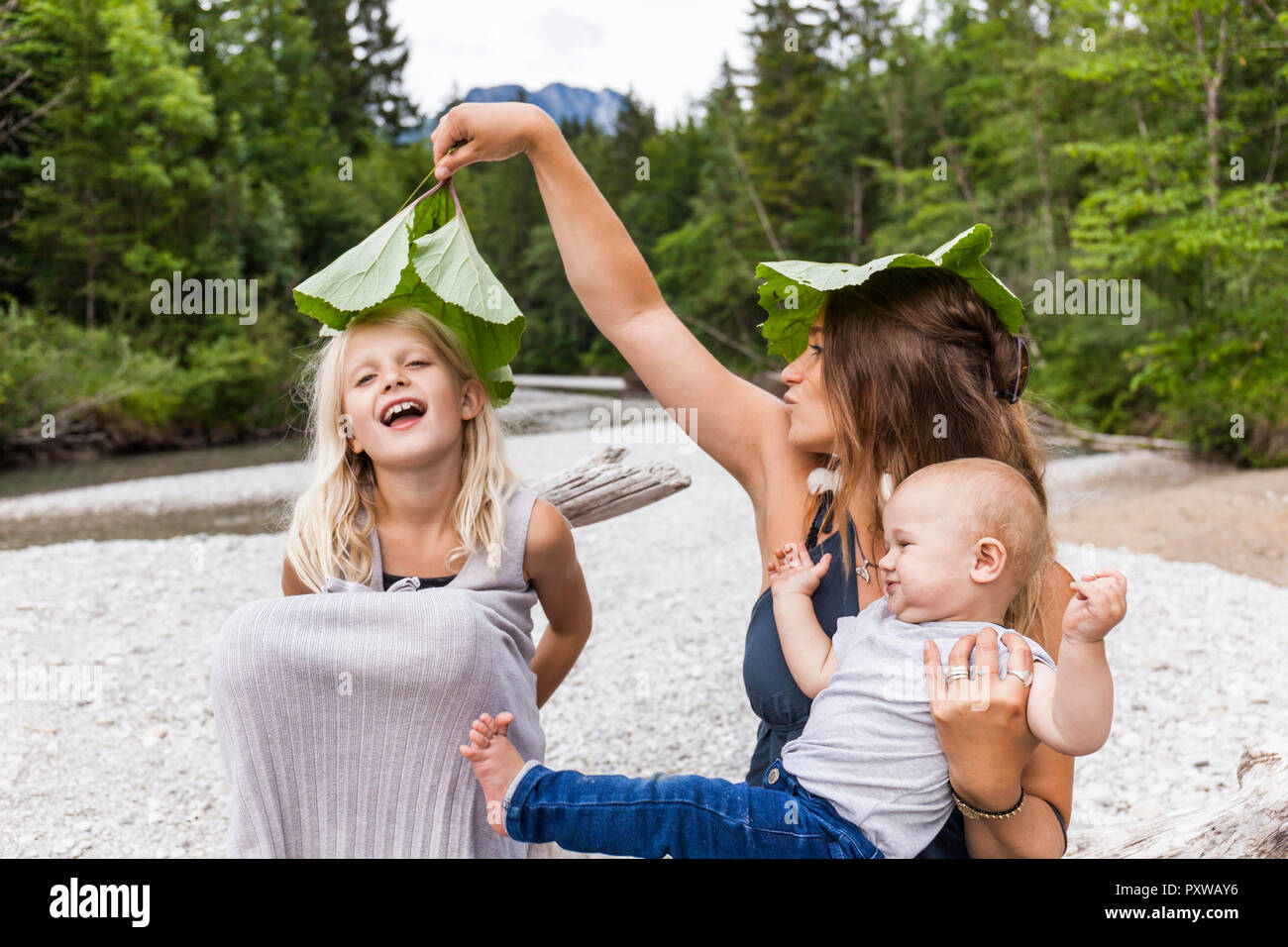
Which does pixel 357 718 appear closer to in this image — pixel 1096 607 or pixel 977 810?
pixel 977 810

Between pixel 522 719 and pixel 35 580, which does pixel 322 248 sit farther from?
pixel 522 719

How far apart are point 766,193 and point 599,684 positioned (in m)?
26.3

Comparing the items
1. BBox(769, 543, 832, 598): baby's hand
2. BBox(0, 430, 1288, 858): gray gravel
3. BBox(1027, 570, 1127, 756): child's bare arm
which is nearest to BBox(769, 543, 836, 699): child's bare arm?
BBox(769, 543, 832, 598): baby's hand

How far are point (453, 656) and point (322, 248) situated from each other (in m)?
31.1

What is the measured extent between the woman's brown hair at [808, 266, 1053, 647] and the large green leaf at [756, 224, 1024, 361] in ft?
0.14

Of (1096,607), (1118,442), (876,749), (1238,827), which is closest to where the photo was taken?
(1096,607)

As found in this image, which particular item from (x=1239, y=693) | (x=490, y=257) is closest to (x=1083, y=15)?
(x=1239, y=693)

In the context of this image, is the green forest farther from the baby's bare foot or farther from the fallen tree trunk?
the baby's bare foot

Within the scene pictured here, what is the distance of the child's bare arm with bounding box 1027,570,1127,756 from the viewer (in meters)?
1.40

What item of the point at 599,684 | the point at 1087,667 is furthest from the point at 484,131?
the point at 599,684

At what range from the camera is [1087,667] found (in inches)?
56.1

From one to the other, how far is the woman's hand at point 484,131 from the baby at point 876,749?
1072 mm
